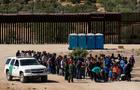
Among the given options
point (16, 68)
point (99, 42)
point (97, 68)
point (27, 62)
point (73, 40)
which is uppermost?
point (27, 62)

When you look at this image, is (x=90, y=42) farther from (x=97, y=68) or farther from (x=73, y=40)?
(x=97, y=68)

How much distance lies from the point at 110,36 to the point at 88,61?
33.1 m

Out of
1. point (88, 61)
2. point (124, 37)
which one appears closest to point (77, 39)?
point (124, 37)

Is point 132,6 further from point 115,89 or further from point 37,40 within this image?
point 115,89

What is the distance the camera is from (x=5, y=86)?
27578 millimetres

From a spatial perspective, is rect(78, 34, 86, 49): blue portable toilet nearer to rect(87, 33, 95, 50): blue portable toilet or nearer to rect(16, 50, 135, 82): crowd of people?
rect(87, 33, 95, 50): blue portable toilet

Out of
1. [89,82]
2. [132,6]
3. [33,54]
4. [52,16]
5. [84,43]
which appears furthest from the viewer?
[132,6]

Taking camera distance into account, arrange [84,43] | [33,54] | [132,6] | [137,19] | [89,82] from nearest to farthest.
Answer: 1. [89,82]
2. [33,54]
3. [84,43]
4. [137,19]
5. [132,6]

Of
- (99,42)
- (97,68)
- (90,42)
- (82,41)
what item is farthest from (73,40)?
(97,68)

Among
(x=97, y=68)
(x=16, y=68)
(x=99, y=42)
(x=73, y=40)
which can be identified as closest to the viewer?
(x=16, y=68)

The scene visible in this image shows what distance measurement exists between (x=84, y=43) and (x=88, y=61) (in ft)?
72.6

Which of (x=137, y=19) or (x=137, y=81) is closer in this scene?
(x=137, y=81)

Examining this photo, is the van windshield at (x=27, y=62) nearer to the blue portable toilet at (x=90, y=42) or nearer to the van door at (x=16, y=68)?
the van door at (x=16, y=68)

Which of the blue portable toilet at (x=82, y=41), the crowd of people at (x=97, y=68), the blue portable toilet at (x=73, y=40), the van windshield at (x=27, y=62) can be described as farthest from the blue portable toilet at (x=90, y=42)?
the van windshield at (x=27, y=62)
